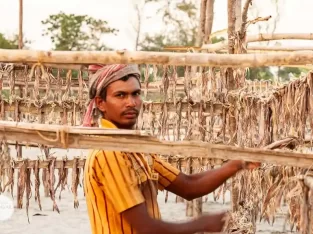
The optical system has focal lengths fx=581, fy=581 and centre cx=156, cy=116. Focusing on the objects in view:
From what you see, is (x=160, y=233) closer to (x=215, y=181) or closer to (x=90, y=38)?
(x=215, y=181)

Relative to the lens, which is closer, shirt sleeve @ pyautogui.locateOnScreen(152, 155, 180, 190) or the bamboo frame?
shirt sleeve @ pyautogui.locateOnScreen(152, 155, 180, 190)

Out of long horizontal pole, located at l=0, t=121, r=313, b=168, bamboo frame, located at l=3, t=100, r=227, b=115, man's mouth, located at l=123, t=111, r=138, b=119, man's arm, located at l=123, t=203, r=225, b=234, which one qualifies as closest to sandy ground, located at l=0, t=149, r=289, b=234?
bamboo frame, located at l=3, t=100, r=227, b=115

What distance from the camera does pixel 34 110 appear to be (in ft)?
19.2

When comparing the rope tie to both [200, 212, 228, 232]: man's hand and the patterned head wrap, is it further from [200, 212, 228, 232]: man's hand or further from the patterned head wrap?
[200, 212, 228, 232]: man's hand

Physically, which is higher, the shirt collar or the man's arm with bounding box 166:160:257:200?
the shirt collar

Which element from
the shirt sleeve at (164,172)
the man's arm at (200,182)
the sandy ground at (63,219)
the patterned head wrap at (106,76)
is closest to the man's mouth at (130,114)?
the patterned head wrap at (106,76)

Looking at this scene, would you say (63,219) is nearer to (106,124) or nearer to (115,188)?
(106,124)

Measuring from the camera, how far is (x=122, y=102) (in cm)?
187

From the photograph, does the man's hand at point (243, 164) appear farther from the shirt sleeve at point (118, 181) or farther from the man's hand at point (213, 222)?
the shirt sleeve at point (118, 181)

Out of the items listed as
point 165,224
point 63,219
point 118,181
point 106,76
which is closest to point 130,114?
point 106,76

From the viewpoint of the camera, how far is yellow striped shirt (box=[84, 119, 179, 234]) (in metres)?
1.75

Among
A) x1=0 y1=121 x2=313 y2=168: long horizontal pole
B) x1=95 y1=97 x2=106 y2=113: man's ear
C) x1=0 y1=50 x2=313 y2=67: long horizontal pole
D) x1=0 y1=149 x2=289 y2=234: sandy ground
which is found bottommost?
x1=0 y1=149 x2=289 y2=234: sandy ground

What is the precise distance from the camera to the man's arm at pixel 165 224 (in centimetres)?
171

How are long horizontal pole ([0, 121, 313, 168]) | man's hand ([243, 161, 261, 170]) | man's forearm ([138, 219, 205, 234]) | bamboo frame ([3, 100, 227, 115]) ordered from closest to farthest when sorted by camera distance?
man's forearm ([138, 219, 205, 234]), long horizontal pole ([0, 121, 313, 168]), man's hand ([243, 161, 261, 170]), bamboo frame ([3, 100, 227, 115])
